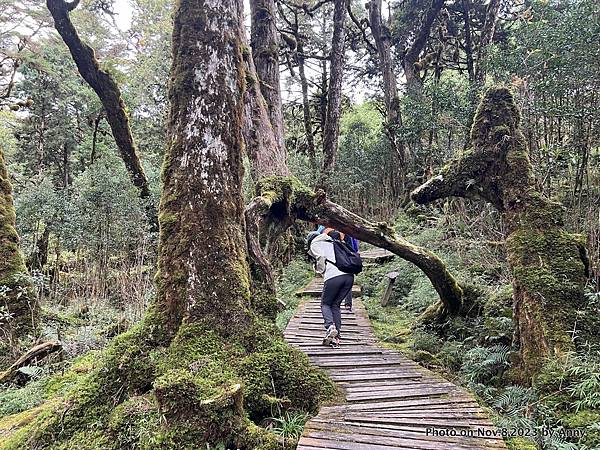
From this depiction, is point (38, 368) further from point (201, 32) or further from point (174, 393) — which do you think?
point (201, 32)

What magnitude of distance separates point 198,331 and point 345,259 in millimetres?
2479

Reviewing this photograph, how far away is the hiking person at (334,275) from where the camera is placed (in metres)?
5.26

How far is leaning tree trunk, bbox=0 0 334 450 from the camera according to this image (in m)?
2.75

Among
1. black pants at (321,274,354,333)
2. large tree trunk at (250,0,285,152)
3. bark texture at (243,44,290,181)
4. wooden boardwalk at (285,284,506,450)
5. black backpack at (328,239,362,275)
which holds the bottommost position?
wooden boardwalk at (285,284,506,450)

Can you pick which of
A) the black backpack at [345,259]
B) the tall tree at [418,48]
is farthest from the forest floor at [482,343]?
the tall tree at [418,48]

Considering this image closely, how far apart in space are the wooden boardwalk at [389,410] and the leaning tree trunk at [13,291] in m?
3.87

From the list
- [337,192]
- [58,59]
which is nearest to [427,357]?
[337,192]

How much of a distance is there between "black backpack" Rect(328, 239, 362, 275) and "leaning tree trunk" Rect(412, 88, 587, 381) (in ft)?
3.92

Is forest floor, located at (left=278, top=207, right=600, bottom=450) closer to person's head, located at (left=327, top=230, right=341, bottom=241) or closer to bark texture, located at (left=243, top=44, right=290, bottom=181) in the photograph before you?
person's head, located at (left=327, top=230, right=341, bottom=241)

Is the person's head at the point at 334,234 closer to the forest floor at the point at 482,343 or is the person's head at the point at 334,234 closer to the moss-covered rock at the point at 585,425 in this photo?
the forest floor at the point at 482,343

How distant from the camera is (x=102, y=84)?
9.67 metres

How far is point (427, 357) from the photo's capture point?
17.2 feet

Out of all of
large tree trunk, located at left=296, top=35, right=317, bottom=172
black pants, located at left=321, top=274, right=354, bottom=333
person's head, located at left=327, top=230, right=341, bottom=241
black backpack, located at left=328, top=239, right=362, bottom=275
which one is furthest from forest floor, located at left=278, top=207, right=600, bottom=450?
large tree trunk, located at left=296, top=35, right=317, bottom=172

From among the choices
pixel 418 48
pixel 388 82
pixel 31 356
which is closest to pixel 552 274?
pixel 31 356
